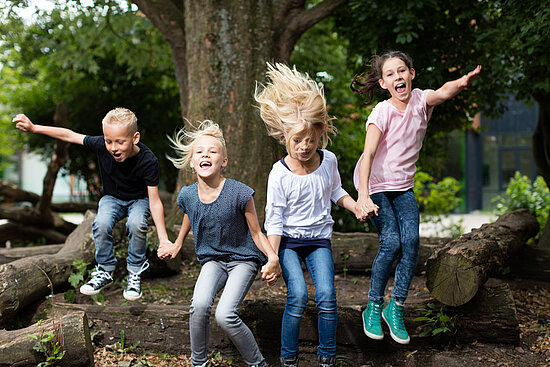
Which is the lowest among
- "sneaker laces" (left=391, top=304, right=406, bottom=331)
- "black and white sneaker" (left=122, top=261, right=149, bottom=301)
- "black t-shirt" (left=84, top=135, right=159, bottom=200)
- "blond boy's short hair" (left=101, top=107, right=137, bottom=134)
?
"sneaker laces" (left=391, top=304, right=406, bottom=331)

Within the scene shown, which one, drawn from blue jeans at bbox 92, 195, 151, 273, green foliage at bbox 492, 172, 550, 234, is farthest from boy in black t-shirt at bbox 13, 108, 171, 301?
green foliage at bbox 492, 172, 550, 234

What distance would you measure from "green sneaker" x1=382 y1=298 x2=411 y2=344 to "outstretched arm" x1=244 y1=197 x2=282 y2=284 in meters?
0.94

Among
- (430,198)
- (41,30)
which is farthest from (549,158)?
(41,30)

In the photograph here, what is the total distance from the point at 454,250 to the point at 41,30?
9934 millimetres

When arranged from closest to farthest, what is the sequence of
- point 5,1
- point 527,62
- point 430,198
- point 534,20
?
point 534,20 < point 527,62 < point 5,1 < point 430,198

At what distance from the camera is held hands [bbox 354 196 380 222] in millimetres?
3436

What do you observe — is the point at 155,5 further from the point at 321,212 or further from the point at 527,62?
the point at 527,62

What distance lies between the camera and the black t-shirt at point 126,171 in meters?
4.29

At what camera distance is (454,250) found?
397 cm

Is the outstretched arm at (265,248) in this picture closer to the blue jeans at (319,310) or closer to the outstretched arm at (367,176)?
the blue jeans at (319,310)

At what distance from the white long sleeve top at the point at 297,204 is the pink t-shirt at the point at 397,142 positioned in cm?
49

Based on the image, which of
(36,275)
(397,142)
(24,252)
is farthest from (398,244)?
(24,252)

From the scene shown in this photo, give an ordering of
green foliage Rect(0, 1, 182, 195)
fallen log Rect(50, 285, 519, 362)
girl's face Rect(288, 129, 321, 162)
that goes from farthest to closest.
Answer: green foliage Rect(0, 1, 182, 195)
fallen log Rect(50, 285, 519, 362)
girl's face Rect(288, 129, 321, 162)

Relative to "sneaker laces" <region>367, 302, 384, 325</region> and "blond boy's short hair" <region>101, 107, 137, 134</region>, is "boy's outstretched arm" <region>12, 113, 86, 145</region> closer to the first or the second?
"blond boy's short hair" <region>101, 107, 137, 134</region>
